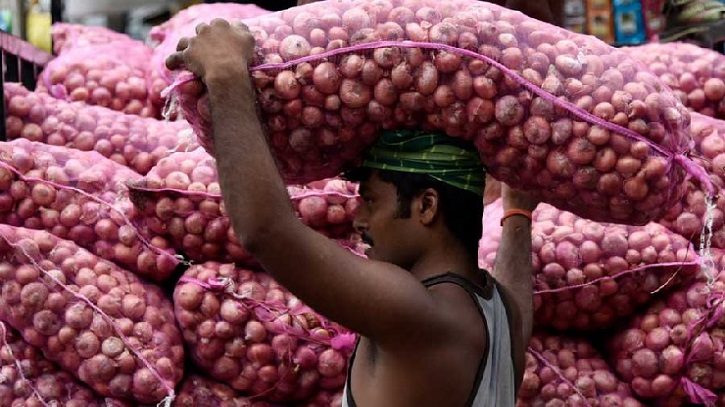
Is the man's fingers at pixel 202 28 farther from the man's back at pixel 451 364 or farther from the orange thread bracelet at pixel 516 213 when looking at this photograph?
the orange thread bracelet at pixel 516 213

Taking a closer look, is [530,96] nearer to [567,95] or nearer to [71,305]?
[567,95]

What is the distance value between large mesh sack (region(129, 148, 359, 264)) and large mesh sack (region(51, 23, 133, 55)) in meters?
1.14

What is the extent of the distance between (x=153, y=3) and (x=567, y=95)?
2545 mm

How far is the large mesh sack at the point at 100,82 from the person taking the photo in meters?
3.00

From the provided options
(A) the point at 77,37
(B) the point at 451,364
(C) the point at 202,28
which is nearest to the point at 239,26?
(C) the point at 202,28

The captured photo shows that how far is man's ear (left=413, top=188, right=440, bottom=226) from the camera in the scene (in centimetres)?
160

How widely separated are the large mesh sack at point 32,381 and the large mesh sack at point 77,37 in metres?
1.31

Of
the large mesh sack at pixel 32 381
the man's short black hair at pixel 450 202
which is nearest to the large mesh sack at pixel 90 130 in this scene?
the large mesh sack at pixel 32 381

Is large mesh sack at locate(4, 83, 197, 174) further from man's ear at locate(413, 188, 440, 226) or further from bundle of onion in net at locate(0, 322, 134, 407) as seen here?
man's ear at locate(413, 188, 440, 226)

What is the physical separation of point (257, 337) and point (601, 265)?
2.46ft

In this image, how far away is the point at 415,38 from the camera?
1.53 m

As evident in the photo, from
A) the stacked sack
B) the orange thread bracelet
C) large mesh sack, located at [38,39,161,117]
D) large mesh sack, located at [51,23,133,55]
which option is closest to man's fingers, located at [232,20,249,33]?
the stacked sack

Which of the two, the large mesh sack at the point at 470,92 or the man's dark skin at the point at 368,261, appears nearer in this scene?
the man's dark skin at the point at 368,261

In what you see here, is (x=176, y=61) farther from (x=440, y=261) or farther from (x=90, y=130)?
(x=90, y=130)
